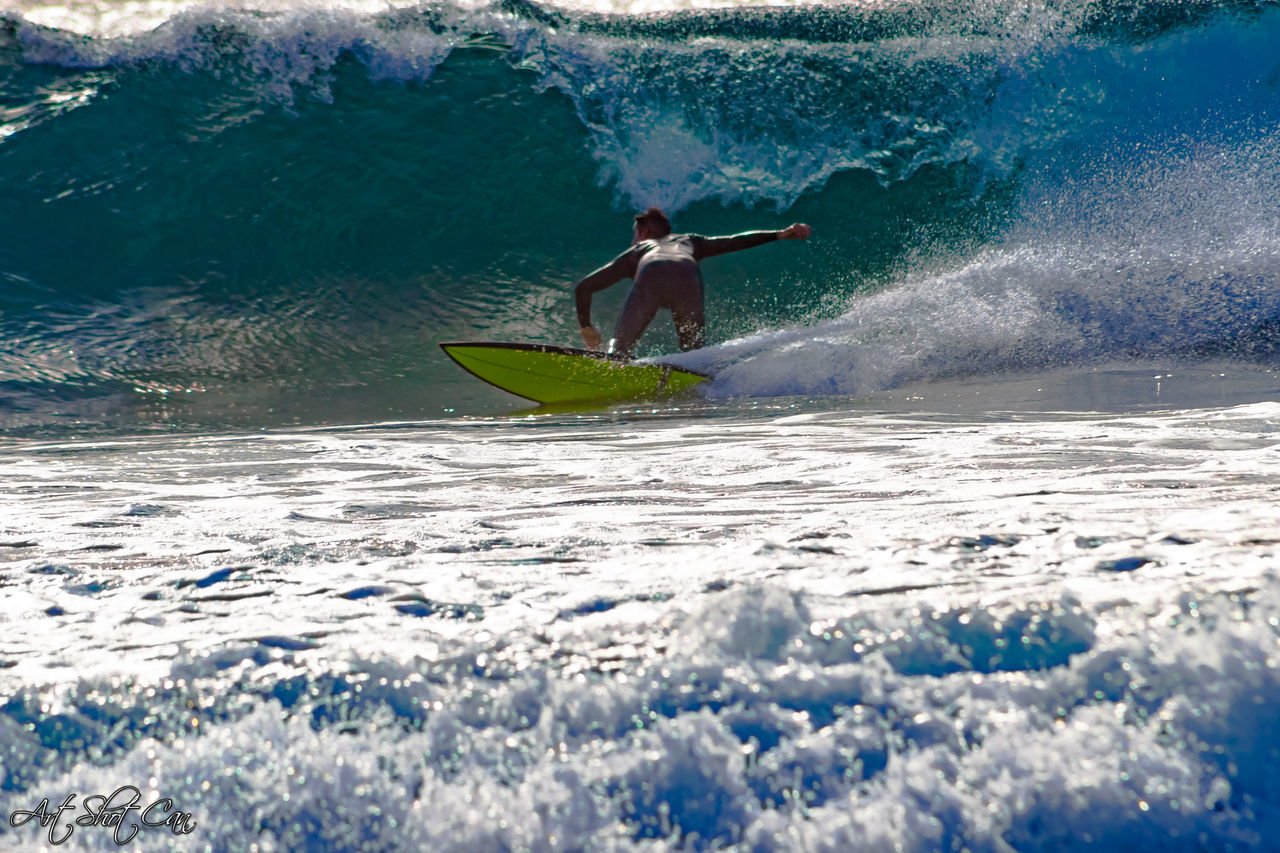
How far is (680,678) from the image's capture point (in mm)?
1152

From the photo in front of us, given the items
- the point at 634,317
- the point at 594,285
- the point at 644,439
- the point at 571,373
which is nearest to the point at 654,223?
the point at 594,285

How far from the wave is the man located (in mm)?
1256

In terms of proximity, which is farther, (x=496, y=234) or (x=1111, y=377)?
(x=496, y=234)

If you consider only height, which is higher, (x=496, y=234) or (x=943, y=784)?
(x=496, y=234)

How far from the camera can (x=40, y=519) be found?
2.30 metres

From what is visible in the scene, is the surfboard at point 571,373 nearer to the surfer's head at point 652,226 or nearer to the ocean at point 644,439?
the ocean at point 644,439

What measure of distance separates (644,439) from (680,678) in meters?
2.69

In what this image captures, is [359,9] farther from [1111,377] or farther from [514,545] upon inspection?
[514,545]

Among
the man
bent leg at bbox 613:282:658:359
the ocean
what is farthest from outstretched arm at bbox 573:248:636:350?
the ocean

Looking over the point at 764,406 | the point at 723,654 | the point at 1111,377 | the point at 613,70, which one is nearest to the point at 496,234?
the point at 613,70

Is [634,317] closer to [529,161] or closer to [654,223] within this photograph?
[654,223]

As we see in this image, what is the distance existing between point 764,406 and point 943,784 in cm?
390
